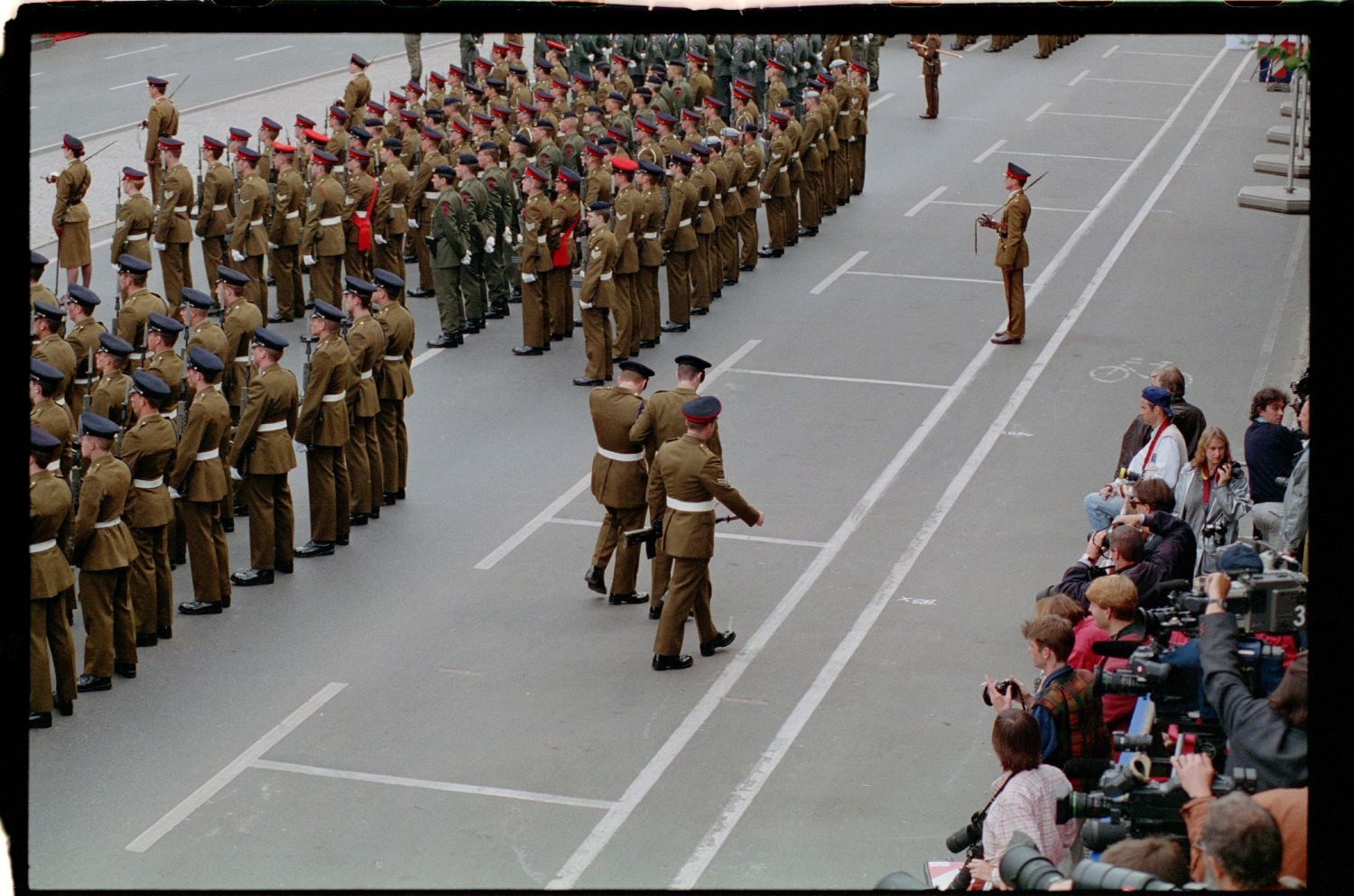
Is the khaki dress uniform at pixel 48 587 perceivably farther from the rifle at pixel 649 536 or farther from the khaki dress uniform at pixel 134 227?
the khaki dress uniform at pixel 134 227

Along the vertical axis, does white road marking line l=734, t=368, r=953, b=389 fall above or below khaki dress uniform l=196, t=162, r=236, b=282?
below

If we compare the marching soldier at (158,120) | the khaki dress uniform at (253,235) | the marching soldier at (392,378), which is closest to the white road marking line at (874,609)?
the marching soldier at (392,378)

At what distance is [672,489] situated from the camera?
10.9 meters


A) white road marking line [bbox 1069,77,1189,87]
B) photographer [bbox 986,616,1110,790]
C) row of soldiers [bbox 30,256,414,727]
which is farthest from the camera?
white road marking line [bbox 1069,77,1189,87]

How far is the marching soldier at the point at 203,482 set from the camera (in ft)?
37.0

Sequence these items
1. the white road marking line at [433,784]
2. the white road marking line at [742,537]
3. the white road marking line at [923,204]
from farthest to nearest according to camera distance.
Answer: the white road marking line at [923,204] → the white road marking line at [742,537] → the white road marking line at [433,784]

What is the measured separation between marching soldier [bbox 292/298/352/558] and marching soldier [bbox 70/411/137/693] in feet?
6.71

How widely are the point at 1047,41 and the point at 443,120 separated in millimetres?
17518

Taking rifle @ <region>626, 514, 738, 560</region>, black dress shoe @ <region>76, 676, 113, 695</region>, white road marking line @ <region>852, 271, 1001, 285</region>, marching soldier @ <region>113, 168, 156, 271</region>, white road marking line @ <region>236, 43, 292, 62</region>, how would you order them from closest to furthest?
black dress shoe @ <region>76, 676, 113, 695</region>
rifle @ <region>626, 514, 738, 560</region>
marching soldier @ <region>113, 168, 156, 271</region>
white road marking line @ <region>852, 271, 1001, 285</region>
white road marking line @ <region>236, 43, 292, 62</region>

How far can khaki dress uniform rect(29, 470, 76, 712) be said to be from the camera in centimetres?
966

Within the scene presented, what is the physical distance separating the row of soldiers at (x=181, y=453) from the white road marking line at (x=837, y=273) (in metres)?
6.97

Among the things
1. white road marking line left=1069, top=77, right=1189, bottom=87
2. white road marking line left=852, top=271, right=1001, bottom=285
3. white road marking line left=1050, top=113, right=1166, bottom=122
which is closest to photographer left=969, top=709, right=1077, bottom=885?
white road marking line left=852, top=271, right=1001, bottom=285

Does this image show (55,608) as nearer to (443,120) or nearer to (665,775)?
(665,775)

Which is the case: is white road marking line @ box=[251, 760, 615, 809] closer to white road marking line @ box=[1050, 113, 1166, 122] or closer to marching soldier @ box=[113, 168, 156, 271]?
marching soldier @ box=[113, 168, 156, 271]
